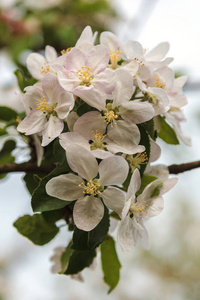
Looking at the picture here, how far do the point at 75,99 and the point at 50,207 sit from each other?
24cm

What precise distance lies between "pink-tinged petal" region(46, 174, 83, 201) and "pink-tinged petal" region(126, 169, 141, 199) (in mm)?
100

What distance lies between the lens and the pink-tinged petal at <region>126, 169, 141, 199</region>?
77 centimetres

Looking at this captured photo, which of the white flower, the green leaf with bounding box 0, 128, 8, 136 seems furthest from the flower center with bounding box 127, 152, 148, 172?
the green leaf with bounding box 0, 128, 8, 136

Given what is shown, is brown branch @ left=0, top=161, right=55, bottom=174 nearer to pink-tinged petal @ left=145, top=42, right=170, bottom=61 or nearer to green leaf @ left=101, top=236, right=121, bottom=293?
green leaf @ left=101, top=236, right=121, bottom=293

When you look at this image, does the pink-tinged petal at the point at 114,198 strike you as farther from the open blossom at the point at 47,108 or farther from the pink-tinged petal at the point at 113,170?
the open blossom at the point at 47,108

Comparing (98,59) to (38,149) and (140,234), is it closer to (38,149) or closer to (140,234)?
(38,149)

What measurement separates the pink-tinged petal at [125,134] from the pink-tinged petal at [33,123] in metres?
0.15

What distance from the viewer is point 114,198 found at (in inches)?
30.9

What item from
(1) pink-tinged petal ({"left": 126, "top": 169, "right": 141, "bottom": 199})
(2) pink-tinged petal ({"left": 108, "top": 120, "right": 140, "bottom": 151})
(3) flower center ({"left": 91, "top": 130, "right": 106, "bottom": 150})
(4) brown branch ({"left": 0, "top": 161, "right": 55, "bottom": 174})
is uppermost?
(2) pink-tinged petal ({"left": 108, "top": 120, "right": 140, "bottom": 151})

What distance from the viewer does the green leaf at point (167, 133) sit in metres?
0.96

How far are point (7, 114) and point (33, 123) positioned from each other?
0.34 m

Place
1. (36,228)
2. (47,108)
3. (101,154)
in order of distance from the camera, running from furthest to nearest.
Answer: (36,228) < (47,108) < (101,154)

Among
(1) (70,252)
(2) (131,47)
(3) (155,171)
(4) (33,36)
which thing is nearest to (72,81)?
(2) (131,47)

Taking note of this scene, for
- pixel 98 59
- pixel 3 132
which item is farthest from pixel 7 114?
pixel 98 59
